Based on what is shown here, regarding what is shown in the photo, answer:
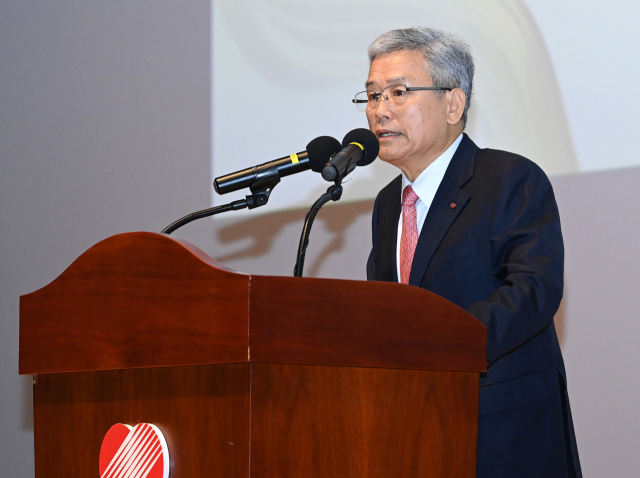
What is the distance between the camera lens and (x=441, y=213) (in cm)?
167

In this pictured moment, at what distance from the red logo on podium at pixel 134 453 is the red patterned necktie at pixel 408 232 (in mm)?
873

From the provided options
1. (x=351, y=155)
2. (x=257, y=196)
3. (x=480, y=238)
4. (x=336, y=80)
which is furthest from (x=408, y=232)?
(x=336, y=80)

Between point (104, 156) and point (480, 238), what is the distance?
239 cm

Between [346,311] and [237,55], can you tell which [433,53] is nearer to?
[346,311]

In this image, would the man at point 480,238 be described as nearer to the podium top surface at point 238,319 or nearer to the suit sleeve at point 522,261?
the suit sleeve at point 522,261

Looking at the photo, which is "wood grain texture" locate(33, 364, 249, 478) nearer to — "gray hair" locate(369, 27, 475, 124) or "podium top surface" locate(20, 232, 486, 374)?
"podium top surface" locate(20, 232, 486, 374)

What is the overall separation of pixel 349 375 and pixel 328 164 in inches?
19.9

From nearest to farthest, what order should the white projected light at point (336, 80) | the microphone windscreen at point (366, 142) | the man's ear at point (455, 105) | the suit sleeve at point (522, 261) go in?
the suit sleeve at point (522, 261)
the microphone windscreen at point (366, 142)
the man's ear at point (455, 105)
the white projected light at point (336, 80)

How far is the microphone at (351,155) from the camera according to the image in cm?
138

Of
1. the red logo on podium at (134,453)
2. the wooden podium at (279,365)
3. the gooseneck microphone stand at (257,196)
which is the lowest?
the red logo on podium at (134,453)

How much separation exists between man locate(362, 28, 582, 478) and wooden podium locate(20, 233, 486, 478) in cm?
24

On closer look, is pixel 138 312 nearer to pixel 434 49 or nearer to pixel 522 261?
pixel 522 261

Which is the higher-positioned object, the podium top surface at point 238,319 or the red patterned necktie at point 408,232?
the red patterned necktie at point 408,232

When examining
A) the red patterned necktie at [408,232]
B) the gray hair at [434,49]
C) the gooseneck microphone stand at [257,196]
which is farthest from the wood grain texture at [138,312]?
the gray hair at [434,49]
